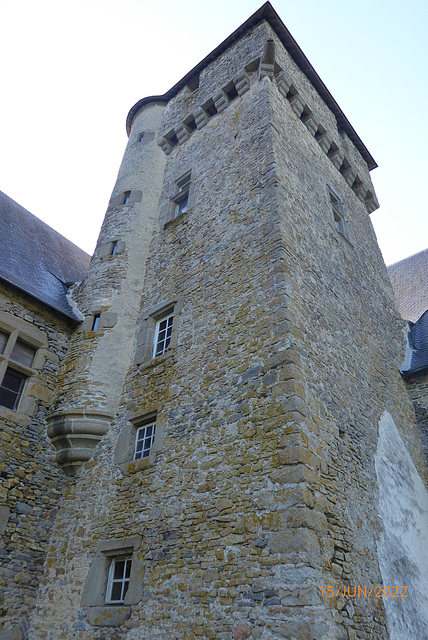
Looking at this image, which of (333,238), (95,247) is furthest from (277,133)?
(95,247)

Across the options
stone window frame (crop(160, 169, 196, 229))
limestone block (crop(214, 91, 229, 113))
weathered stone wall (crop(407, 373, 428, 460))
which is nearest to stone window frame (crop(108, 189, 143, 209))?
stone window frame (crop(160, 169, 196, 229))

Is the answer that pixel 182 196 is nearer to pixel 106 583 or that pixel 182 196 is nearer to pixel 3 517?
pixel 3 517

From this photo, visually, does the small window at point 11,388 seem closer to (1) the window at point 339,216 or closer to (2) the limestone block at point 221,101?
(1) the window at point 339,216

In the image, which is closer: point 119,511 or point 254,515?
point 254,515

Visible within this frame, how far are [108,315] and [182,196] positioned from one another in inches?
136

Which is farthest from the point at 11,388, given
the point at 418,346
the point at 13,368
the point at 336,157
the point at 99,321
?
the point at 336,157

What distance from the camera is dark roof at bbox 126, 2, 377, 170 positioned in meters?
11.0

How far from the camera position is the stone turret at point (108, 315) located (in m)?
7.50

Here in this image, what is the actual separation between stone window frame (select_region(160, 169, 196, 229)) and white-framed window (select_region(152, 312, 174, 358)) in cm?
256

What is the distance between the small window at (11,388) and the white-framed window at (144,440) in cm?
229

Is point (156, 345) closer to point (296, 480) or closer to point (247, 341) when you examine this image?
point (247, 341)

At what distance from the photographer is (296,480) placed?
4691 millimetres

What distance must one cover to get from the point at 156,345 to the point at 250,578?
14.5 feet

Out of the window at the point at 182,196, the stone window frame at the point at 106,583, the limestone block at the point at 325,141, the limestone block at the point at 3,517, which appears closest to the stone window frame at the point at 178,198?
the window at the point at 182,196
